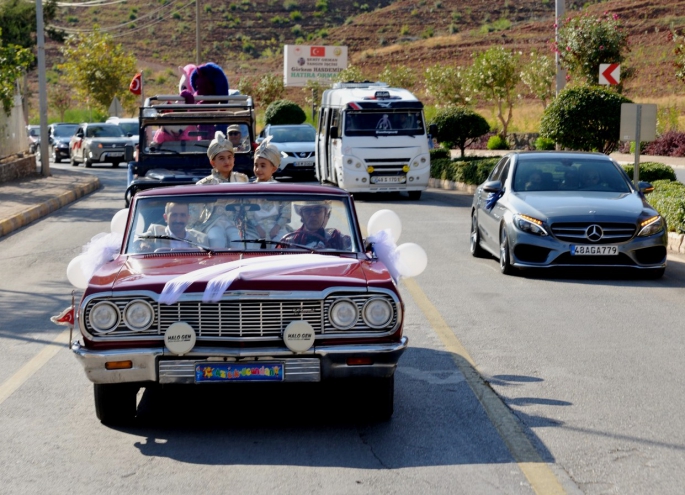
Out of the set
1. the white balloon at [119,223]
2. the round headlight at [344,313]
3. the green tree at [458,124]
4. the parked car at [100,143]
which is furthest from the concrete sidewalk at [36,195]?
the round headlight at [344,313]

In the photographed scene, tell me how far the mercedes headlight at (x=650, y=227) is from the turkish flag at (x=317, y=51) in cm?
6405

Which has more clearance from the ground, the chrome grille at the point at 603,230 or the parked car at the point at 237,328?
the parked car at the point at 237,328

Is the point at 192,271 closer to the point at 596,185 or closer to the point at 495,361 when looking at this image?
the point at 495,361

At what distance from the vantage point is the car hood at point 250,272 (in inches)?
243

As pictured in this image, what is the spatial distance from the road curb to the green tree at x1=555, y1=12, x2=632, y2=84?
13548mm

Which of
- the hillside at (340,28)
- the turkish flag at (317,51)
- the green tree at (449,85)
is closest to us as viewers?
the green tree at (449,85)

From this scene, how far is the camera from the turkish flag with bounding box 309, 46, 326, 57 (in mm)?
75625

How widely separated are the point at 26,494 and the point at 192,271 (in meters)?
1.65

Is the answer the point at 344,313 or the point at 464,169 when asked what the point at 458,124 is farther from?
the point at 344,313

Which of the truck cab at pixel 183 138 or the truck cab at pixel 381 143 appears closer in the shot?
the truck cab at pixel 183 138

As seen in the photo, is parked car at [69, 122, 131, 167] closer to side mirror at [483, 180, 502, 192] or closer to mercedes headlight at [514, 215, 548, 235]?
side mirror at [483, 180, 502, 192]

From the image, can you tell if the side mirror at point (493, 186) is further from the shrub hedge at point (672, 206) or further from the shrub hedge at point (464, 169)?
the shrub hedge at point (464, 169)

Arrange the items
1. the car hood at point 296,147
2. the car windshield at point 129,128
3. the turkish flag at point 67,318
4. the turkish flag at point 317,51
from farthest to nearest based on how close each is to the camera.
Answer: the turkish flag at point 317,51, the car windshield at point 129,128, the car hood at point 296,147, the turkish flag at point 67,318

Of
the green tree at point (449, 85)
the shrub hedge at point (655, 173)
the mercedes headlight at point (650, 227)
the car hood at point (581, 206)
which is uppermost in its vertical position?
the green tree at point (449, 85)
